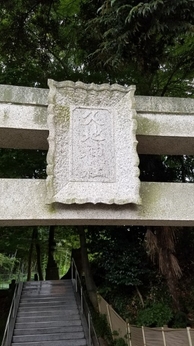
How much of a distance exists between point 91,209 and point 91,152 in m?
0.54

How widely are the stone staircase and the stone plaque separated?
5925mm

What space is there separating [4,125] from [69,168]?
804 mm

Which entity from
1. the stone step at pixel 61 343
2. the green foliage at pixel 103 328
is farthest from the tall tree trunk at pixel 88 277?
the stone step at pixel 61 343

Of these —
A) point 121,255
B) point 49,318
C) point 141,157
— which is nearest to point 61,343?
point 49,318

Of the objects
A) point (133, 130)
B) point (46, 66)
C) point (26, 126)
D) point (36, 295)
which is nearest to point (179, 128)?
point (133, 130)

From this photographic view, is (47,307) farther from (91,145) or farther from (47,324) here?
(91,145)

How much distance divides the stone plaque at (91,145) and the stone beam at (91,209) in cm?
14

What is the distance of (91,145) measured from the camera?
328 cm

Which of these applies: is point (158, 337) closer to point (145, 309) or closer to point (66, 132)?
point (145, 309)

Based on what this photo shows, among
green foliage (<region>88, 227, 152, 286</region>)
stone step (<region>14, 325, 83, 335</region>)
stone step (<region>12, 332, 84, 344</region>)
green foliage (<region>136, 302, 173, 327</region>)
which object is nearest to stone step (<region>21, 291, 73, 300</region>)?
green foliage (<region>88, 227, 152, 286</region>)

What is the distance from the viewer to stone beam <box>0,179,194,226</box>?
3.11 m

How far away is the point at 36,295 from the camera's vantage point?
10766mm

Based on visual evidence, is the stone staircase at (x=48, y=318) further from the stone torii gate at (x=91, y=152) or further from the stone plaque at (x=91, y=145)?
the stone plaque at (x=91, y=145)

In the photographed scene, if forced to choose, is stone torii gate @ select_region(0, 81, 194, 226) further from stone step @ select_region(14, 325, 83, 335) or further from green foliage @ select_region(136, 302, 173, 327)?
stone step @ select_region(14, 325, 83, 335)
